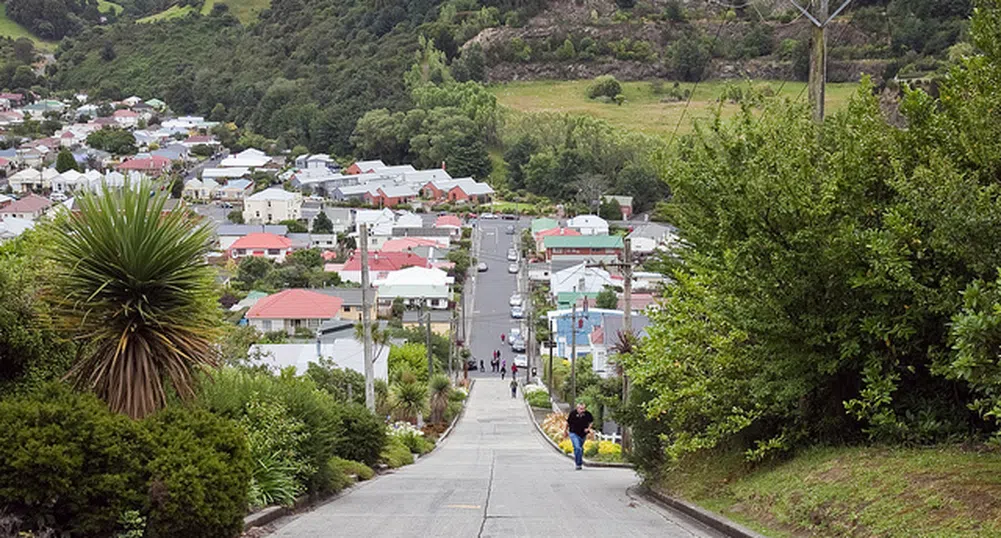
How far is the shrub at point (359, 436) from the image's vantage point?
1778cm

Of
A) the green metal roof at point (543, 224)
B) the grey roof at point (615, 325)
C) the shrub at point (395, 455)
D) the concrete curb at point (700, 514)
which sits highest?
the green metal roof at point (543, 224)

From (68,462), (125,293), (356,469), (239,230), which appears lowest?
(356,469)

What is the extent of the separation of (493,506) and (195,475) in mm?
4981

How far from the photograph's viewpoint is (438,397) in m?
39.9

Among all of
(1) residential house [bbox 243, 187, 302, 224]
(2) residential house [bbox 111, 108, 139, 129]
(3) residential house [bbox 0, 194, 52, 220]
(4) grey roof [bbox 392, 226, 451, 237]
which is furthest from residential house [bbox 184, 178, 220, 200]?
(2) residential house [bbox 111, 108, 139, 129]

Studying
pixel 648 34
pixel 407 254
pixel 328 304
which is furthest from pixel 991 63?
pixel 648 34

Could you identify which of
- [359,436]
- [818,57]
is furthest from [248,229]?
[818,57]

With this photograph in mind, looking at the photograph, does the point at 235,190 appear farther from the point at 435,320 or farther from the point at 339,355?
the point at 339,355

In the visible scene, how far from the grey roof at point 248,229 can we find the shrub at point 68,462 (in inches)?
3568

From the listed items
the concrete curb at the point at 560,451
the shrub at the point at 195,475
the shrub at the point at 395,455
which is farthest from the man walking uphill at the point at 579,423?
the shrub at the point at 195,475

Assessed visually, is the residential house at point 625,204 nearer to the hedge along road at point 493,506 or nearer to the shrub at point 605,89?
the shrub at point 605,89

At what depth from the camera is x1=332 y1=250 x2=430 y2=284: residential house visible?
83.8 m

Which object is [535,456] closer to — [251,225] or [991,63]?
[991,63]

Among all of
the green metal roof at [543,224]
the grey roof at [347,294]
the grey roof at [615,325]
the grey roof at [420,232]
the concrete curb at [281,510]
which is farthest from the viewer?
the grey roof at [420,232]
